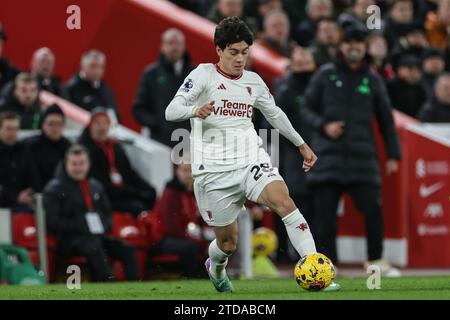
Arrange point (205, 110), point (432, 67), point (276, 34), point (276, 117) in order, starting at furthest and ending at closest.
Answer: point (432, 67) → point (276, 34) → point (276, 117) → point (205, 110)

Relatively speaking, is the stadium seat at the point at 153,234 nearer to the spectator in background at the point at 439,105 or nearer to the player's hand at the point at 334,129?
the player's hand at the point at 334,129

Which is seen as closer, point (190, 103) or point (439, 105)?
point (190, 103)

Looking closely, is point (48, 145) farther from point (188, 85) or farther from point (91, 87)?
point (188, 85)

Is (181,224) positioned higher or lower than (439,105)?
lower

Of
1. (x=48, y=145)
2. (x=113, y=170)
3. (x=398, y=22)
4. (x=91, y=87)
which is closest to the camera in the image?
(x=48, y=145)

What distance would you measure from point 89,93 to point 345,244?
3824mm

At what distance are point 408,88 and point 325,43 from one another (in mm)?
1546

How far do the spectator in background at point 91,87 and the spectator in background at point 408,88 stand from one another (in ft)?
13.4

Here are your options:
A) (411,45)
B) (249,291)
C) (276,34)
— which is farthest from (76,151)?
(411,45)

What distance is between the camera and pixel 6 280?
13.2 metres

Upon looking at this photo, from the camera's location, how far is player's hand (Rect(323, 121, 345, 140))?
13.5 m

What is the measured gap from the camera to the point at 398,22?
19.8 meters
